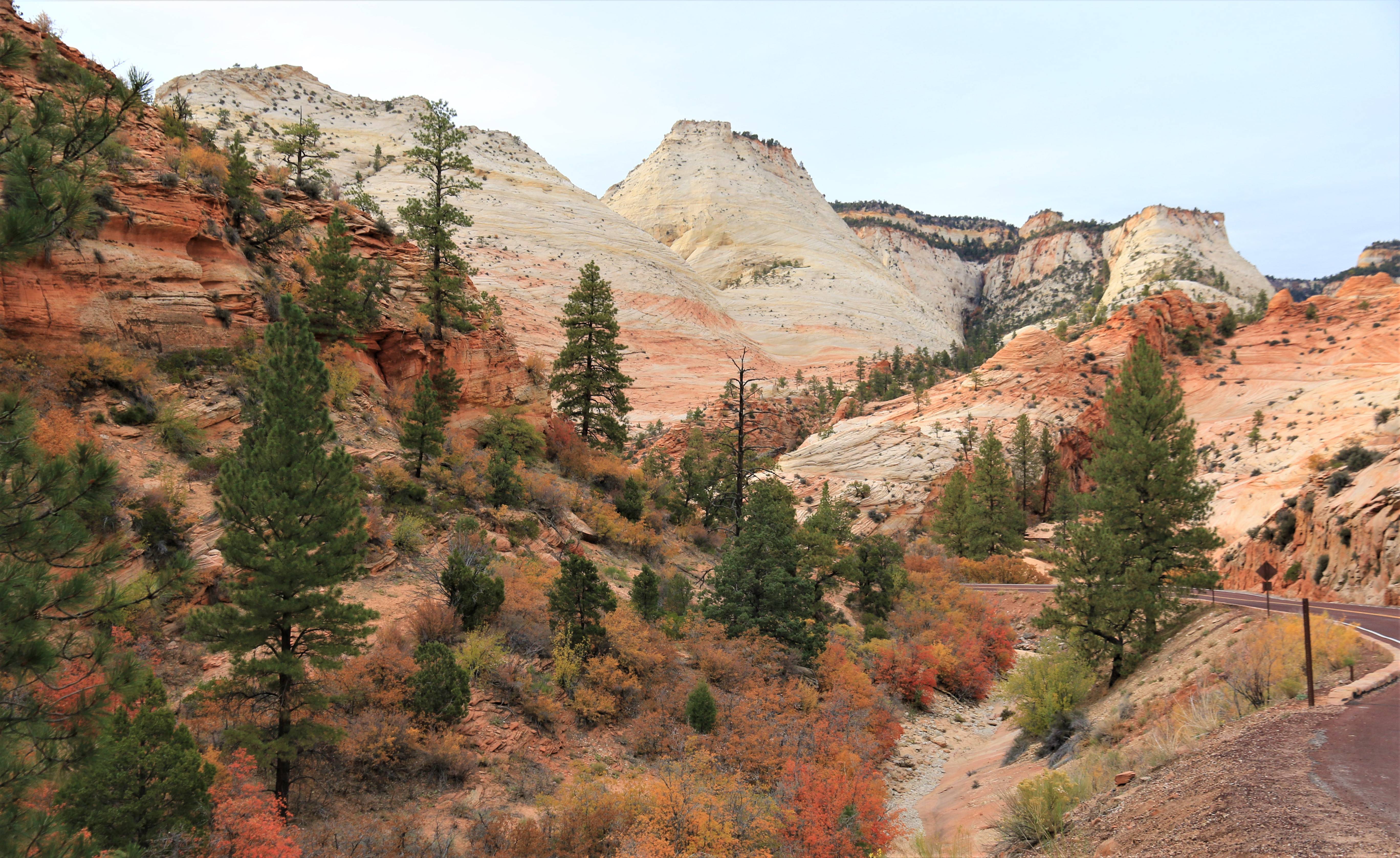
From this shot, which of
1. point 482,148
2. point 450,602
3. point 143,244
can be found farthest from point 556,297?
point 450,602

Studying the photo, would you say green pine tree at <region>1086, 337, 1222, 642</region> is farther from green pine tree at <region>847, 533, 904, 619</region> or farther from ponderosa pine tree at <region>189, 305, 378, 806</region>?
ponderosa pine tree at <region>189, 305, 378, 806</region>

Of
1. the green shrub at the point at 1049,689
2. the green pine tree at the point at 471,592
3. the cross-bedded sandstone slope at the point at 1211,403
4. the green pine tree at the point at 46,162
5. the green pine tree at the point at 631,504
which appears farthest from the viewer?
the cross-bedded sandstone slope at the point at 1211,403

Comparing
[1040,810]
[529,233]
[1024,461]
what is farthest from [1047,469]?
[529,233]

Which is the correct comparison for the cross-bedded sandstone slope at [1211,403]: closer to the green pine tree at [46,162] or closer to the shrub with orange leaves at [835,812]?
the shrub with orange leaves at [835,812]

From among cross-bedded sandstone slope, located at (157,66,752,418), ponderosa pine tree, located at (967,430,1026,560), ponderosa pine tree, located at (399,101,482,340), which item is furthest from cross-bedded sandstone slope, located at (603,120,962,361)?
ponderosa pine tree, located at (399,101,482,340)

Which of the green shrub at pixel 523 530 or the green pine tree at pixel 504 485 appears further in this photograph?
the green pine tree at pixel 504 485

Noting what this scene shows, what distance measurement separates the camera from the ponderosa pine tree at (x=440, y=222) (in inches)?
1067

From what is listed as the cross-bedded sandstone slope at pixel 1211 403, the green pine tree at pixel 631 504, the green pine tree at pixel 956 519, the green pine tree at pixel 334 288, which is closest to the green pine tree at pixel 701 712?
the green pine tree at pixel 631 504

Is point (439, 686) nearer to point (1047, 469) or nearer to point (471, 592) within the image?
point (471, 592)

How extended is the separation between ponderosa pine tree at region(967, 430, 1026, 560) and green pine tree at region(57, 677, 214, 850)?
40.8 meters

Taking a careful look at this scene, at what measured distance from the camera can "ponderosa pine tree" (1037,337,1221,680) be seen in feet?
60.2

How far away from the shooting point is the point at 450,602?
16469 mm

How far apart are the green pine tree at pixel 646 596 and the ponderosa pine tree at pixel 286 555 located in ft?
31.0

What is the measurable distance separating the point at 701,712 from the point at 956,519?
105 feet
